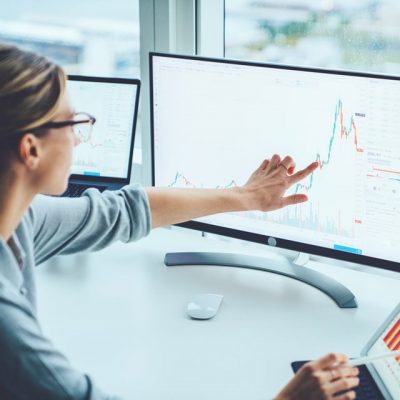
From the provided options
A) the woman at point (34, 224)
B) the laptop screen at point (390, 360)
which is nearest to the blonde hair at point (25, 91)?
the woman at point (34, 224)

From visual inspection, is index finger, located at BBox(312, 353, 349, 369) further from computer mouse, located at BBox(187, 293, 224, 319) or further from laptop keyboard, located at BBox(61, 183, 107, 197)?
laptop keyboard, located at BBox(61, 183, 107, 197)

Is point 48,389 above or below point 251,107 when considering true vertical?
below

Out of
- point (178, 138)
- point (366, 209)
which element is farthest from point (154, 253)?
point (366, 209)

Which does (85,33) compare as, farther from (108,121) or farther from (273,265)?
(273,265)

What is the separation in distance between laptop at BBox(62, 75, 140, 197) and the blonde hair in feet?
2.46

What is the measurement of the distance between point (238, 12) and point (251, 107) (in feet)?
1.62

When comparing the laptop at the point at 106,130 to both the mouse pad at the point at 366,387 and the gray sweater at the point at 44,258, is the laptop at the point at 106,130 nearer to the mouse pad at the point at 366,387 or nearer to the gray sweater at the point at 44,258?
the gray sweater at the point at 44,258

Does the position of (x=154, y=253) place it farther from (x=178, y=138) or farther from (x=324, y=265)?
(x=324, y=265)

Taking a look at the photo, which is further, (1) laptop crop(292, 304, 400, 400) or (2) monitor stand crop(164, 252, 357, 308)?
(2) monitor stand crop(164, 252, 357, 308)

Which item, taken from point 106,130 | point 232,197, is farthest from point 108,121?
point 232,197

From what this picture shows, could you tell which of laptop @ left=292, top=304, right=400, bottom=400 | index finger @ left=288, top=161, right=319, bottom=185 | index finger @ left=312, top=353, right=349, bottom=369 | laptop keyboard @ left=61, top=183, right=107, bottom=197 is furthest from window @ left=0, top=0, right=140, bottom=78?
index finger @ left=312, top=353, right=349, bottom=369

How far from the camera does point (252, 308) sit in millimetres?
1460

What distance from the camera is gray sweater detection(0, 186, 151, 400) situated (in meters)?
0.98

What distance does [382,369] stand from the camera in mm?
1200
